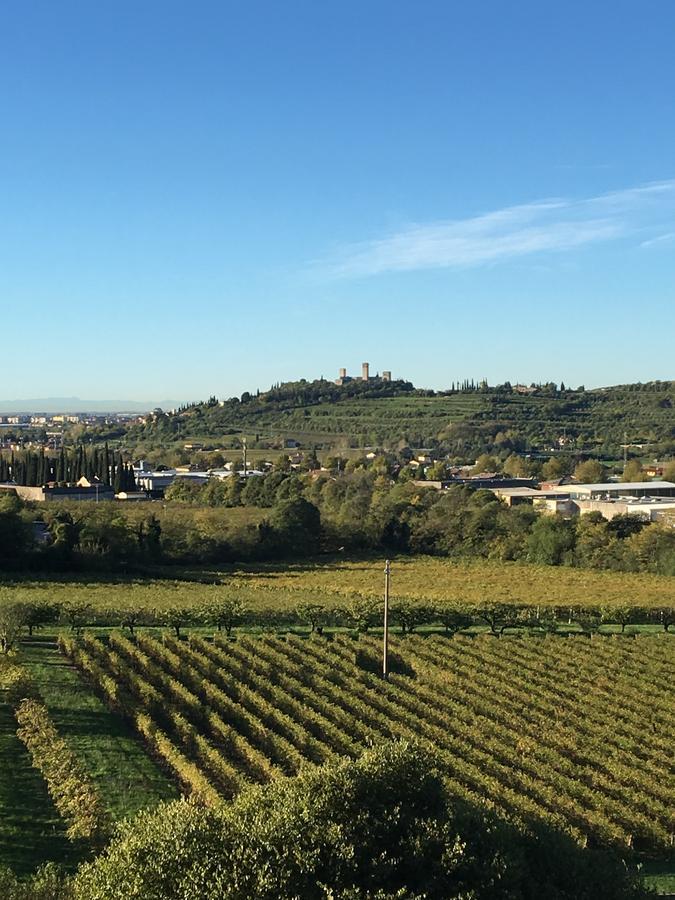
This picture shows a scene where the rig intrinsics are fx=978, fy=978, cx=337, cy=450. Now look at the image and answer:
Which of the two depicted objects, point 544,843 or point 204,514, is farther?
point 204,514

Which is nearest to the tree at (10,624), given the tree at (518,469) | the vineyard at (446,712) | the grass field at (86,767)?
the vineyard at (446,712)

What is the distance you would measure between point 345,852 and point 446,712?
13472 mm

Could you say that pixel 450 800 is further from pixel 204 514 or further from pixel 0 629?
pixel 204 514

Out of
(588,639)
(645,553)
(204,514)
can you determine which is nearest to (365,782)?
(588,639)

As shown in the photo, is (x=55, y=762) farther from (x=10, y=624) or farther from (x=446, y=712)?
(x=10, y=624)

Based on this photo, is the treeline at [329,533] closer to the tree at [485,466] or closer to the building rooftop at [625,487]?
the building rooftop at [625,487]

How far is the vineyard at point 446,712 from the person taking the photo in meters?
19.2

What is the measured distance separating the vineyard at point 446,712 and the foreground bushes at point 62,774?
207cm

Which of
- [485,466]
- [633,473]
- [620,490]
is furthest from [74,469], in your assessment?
[633,473]

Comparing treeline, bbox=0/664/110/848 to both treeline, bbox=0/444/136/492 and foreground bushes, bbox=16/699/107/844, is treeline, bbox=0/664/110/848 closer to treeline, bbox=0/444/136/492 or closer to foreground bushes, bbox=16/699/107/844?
foreground bushes, bbox=16/699/107/844

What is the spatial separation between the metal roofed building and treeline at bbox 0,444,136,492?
39308 millimetres

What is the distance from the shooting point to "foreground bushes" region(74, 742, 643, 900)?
1153cm

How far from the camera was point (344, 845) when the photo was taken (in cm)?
1179

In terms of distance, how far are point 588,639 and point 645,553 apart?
78.9ft
